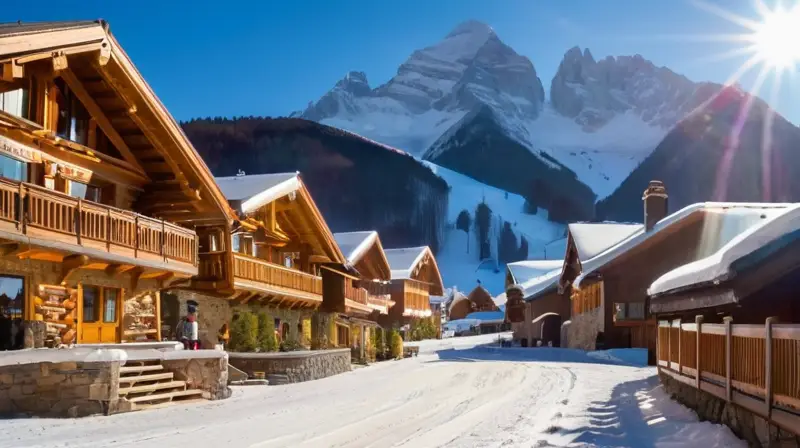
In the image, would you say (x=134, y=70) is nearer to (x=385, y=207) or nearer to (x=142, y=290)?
(x=142, y=290)

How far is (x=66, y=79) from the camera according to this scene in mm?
17609

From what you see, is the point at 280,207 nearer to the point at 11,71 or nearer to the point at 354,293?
the point at 354,293

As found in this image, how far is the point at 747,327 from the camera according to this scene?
8609 millimetres

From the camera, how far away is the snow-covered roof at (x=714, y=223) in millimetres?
32125

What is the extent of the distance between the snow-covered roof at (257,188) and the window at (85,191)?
440cm

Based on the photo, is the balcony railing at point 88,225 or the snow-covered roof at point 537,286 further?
the snow-covered roof at point 537,286

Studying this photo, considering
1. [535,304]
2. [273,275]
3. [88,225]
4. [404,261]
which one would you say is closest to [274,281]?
[273,275]

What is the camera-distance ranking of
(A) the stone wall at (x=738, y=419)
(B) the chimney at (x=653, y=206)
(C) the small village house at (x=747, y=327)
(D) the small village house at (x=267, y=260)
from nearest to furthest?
1. (C) the small village house at (x=747, y=327)
2. (A) the stone wall at (x=738, y=419)
3. (D) the small village house at (x=267, y=260)
4. (B) the chimney at (x=653, y=206)

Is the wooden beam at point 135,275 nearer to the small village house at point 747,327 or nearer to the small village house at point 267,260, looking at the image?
the small village house at point 267,260

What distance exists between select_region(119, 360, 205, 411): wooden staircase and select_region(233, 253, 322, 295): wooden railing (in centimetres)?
826

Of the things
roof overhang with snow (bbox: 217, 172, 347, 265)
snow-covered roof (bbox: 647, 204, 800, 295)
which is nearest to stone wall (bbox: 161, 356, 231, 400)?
roof overhang with snow (bbox: 217, 172, 347, 265)

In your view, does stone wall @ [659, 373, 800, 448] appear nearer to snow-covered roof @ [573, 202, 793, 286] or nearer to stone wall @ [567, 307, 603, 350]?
snow-covered roof @ [573, 202, 793, 286]

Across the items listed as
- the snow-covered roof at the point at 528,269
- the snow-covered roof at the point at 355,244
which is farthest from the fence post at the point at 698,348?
the snow-covered roof at the point at 528,269

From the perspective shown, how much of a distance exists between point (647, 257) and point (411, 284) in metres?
30.9
